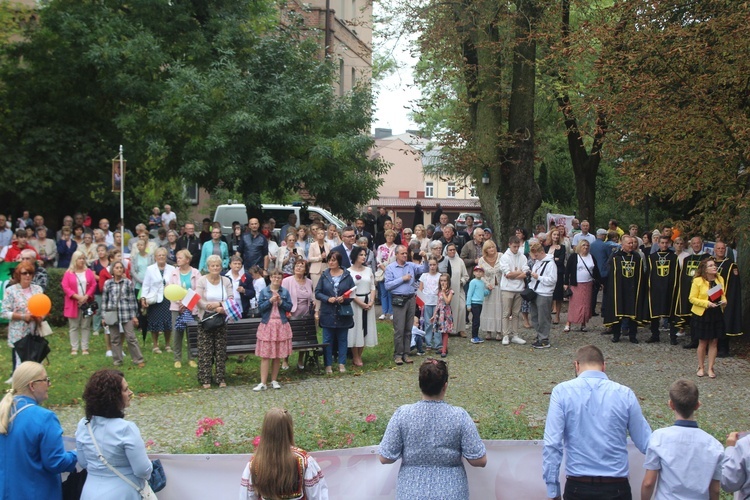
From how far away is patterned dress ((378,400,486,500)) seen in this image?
5.50 metres

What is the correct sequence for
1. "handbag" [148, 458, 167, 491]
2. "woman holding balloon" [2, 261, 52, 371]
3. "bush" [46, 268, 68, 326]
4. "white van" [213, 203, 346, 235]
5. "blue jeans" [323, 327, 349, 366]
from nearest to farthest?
1. "handbag" [148, 458, 167, 491]
2. "woman holding balloon" [2, 261, 52, 371]
3. "blue jeans" [323, 327, 349, 366]
4. "bush" [46, 268, 68, 326]
5. "white van" [213, 203, 346, 235]

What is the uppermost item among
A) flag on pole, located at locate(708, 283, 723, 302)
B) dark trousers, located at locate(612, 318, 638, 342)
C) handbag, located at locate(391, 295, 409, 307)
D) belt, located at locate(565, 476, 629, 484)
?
flag on pole, located at locate(708, 283, 723, 302)

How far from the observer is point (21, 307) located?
470 inches

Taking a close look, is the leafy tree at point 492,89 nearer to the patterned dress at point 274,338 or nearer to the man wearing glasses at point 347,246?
the man wearing glasses at point 347,246

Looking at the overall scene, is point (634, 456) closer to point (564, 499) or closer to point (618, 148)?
point (564, 499)

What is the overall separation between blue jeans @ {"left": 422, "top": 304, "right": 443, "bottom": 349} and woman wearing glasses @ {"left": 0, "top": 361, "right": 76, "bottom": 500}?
9409 mm

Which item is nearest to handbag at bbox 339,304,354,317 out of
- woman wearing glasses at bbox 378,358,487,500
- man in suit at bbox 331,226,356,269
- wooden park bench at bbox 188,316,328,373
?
wooden park bench at bbox 188,316,328,373

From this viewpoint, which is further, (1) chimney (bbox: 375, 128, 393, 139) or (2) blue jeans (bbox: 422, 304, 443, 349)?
(1) chimney (bbox: 375, 128, 393, 139)

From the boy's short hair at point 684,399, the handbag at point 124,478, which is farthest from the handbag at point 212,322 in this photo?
the boy's short hair at point 684,399

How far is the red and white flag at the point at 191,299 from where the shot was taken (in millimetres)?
12664

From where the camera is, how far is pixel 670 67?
1484 centimetres

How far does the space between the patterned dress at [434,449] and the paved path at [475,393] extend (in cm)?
424

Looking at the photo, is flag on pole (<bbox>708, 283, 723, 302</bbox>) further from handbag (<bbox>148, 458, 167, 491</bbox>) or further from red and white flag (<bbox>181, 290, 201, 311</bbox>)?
handbag (<bbox>148, 458, 167, 491</bbox>)

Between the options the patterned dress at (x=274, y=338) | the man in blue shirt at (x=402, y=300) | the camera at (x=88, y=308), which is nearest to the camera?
the patterned dress at (x=274, y=338)
